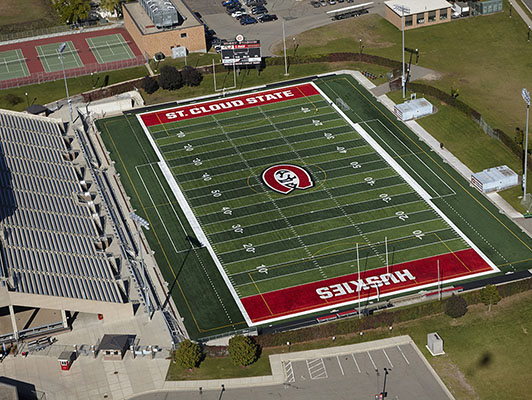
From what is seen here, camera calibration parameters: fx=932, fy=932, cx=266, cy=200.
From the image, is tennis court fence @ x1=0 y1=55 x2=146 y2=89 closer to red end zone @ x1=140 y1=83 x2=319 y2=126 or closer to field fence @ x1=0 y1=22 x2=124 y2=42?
field fence @ x1=0 y1=22 x2=124 y2=42

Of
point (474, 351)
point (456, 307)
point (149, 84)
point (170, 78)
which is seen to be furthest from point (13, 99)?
point (474, 351)

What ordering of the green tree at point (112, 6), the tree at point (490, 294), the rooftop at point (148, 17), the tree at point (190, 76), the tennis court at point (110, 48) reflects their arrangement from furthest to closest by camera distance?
the green tree at point (112, 6) < the tennis court at point (110, 48) < the rooftop at point (148, 17) < the tree at point (190, 76) < the tree at point (490, 294)

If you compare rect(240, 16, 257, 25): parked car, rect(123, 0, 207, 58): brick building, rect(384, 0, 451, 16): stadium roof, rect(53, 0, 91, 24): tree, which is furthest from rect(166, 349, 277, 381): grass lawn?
rect(53, 0, 91, 24): tree

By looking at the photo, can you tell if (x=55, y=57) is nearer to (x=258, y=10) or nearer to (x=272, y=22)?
(x=258, y=10)

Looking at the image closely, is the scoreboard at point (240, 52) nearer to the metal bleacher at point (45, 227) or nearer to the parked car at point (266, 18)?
the parked car at point (266, 18)

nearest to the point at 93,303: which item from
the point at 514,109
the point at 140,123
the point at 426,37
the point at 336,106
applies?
the point at 140,123

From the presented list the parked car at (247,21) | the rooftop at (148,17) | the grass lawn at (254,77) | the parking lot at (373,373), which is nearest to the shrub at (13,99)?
the grass lawn at (254,77)
